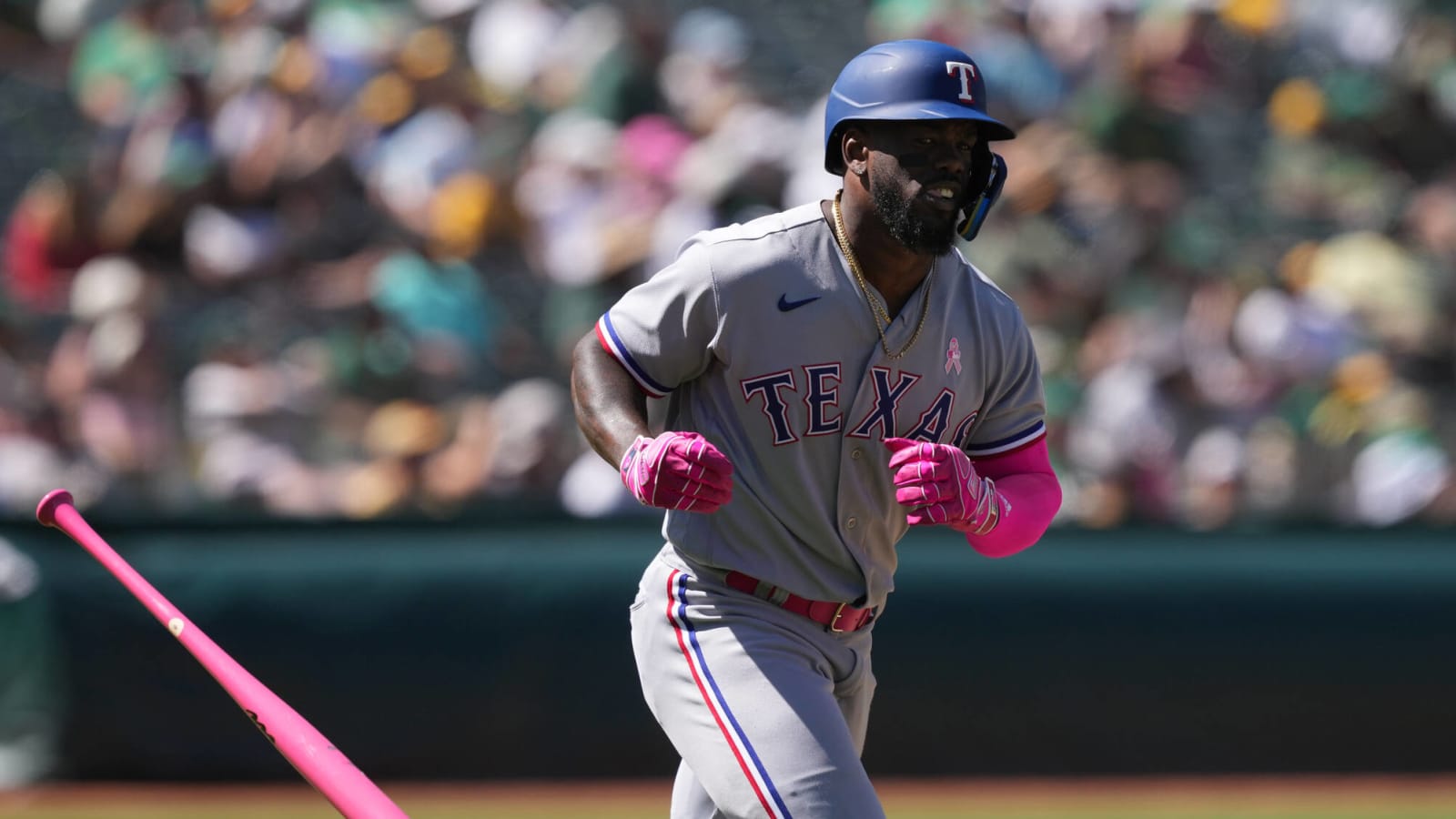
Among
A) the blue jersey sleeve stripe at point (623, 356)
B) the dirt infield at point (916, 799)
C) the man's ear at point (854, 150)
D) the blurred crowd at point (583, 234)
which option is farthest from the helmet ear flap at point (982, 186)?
the blurred crowd at point (583, 234)

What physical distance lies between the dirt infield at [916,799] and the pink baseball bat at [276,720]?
2957mm

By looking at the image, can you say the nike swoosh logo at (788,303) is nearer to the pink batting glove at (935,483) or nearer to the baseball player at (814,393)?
the baseball player at (814,393)

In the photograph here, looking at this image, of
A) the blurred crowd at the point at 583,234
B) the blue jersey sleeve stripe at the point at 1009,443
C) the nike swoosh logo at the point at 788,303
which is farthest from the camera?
the blurred crowd at the point at 583,234

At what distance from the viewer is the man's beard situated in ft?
11.7

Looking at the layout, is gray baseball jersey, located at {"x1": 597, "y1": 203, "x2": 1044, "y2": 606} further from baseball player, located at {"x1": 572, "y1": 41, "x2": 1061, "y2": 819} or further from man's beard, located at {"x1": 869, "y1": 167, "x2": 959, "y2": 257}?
man's beard, located at {"x1": 869, "y1": 167, "x2": 959, "y2": 257}

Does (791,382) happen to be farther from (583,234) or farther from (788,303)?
(583,234)

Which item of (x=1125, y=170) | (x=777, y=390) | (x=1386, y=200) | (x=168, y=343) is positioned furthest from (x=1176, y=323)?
(x=777, y=390)

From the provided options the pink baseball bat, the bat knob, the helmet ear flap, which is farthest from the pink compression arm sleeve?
the bat knob

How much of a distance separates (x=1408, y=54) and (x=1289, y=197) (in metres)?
0.99

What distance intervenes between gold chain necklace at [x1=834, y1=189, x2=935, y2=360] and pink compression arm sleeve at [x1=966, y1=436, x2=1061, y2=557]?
0.37 meters

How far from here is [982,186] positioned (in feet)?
12.2

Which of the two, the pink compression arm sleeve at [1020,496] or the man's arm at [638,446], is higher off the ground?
the man's arm at [638,446]

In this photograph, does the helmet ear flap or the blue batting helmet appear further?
the helmet ear flap

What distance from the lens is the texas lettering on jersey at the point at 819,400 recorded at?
362 cm
